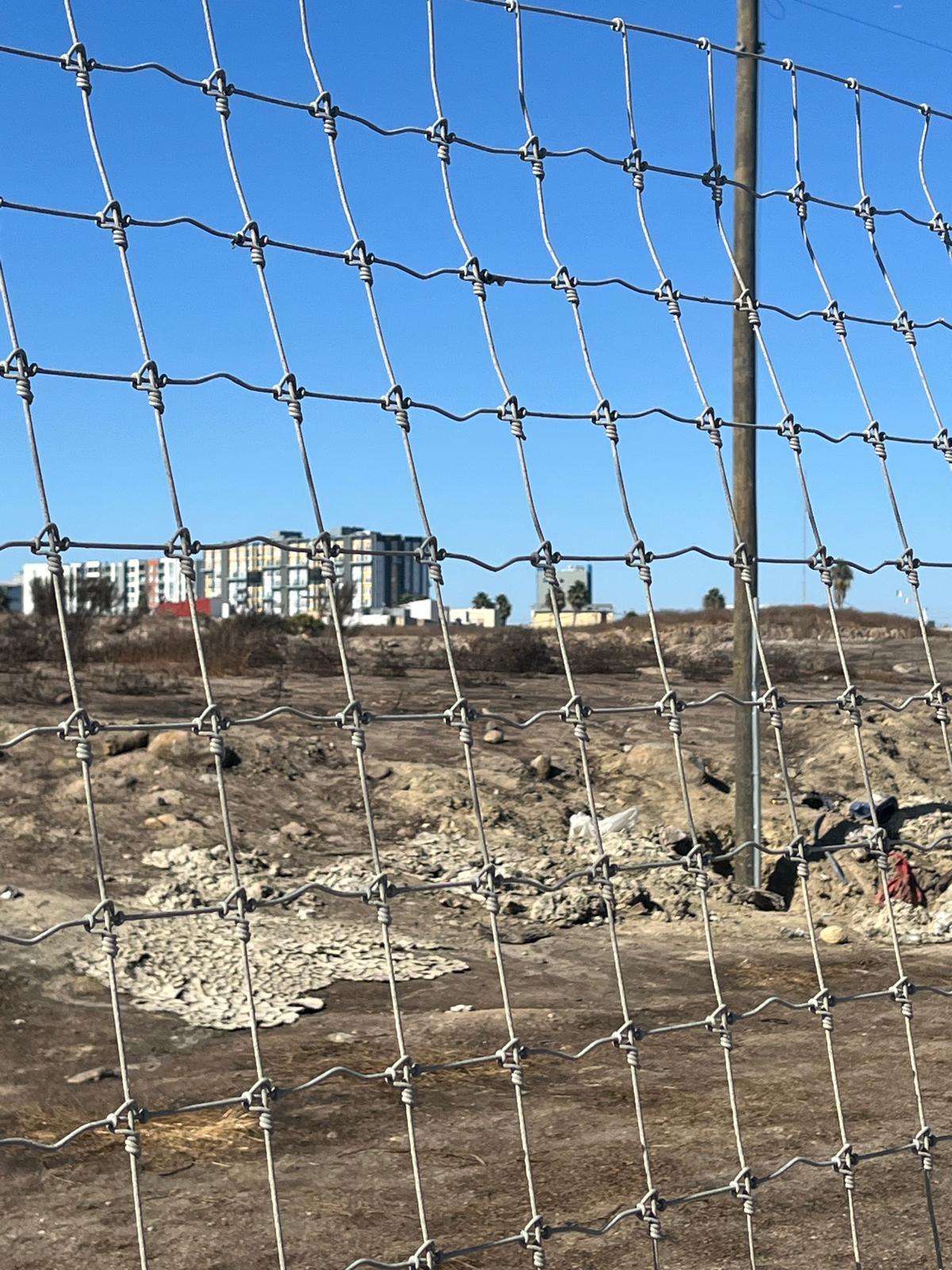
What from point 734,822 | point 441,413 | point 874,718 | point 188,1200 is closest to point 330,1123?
point 188,1200

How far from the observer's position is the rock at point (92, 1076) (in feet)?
18.0

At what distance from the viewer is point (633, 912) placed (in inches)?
319

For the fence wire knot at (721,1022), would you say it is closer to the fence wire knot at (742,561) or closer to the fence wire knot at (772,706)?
the fence wire knot at (772,706)

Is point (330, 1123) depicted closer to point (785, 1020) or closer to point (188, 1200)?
point (188, 1200)

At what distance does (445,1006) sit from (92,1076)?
1.57 m

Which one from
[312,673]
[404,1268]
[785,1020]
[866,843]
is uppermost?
[312,673]

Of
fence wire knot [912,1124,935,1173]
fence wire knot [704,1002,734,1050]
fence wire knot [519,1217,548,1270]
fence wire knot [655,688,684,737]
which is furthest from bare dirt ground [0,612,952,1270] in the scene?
fence wire knot [655,688,684,737]

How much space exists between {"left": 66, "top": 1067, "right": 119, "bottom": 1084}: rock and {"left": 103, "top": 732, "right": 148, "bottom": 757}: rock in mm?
4535

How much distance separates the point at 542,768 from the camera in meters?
10.2

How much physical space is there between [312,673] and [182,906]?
7.85 meters

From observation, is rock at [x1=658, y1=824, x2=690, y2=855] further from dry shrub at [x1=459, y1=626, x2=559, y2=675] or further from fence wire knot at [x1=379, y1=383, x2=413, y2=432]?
dry shrub at [x1=459, y1=626, x2=559, y2=675]

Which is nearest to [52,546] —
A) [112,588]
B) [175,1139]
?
[175,1139]

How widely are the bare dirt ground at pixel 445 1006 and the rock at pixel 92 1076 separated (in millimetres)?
40

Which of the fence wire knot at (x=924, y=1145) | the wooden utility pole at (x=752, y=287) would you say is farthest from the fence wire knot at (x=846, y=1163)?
the wooden utility pole at (x=752, y=287)
